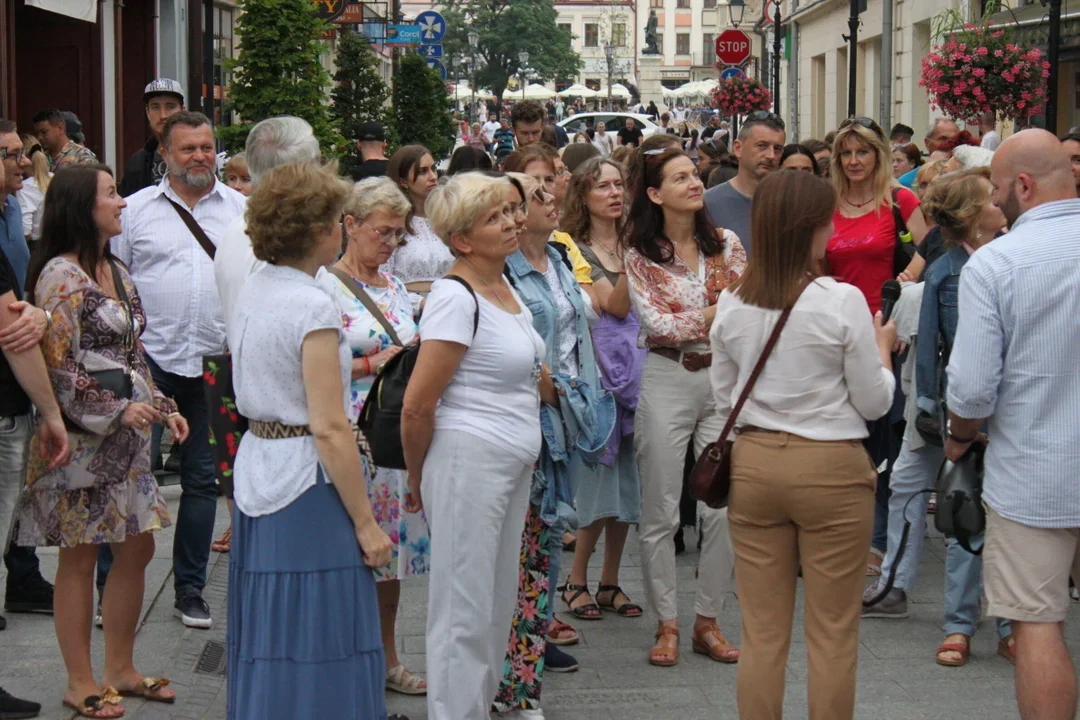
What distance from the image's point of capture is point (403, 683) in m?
5.49

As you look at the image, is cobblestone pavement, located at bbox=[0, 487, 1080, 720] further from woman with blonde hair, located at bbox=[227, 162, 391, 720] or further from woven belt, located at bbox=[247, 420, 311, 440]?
Result: woven belt, located at bbox=[247, 420, 311, 440]

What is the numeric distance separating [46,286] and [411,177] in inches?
108

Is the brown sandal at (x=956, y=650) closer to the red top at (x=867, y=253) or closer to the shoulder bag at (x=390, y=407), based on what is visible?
the red top at (x=867, y=253)

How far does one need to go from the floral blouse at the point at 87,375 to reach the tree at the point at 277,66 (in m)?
7.31

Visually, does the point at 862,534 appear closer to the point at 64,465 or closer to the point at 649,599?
the point at 649,599

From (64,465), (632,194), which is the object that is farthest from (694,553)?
(64,465)

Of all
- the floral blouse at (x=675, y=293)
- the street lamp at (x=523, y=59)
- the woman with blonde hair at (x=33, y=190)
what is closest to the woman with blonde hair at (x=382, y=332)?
the floral blouse at (x=675, y=293)

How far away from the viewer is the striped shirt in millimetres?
4250

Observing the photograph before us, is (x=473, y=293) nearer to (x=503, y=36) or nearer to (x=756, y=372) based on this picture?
(x=756, y=372)

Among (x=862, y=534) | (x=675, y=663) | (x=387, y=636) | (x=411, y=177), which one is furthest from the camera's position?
(x=411, y=177)

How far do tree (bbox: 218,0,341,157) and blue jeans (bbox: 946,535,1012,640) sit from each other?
764cm

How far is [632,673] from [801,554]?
1.63 meters

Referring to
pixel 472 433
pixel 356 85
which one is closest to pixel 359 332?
pixel 472 433

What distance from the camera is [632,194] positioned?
612 centimetres
